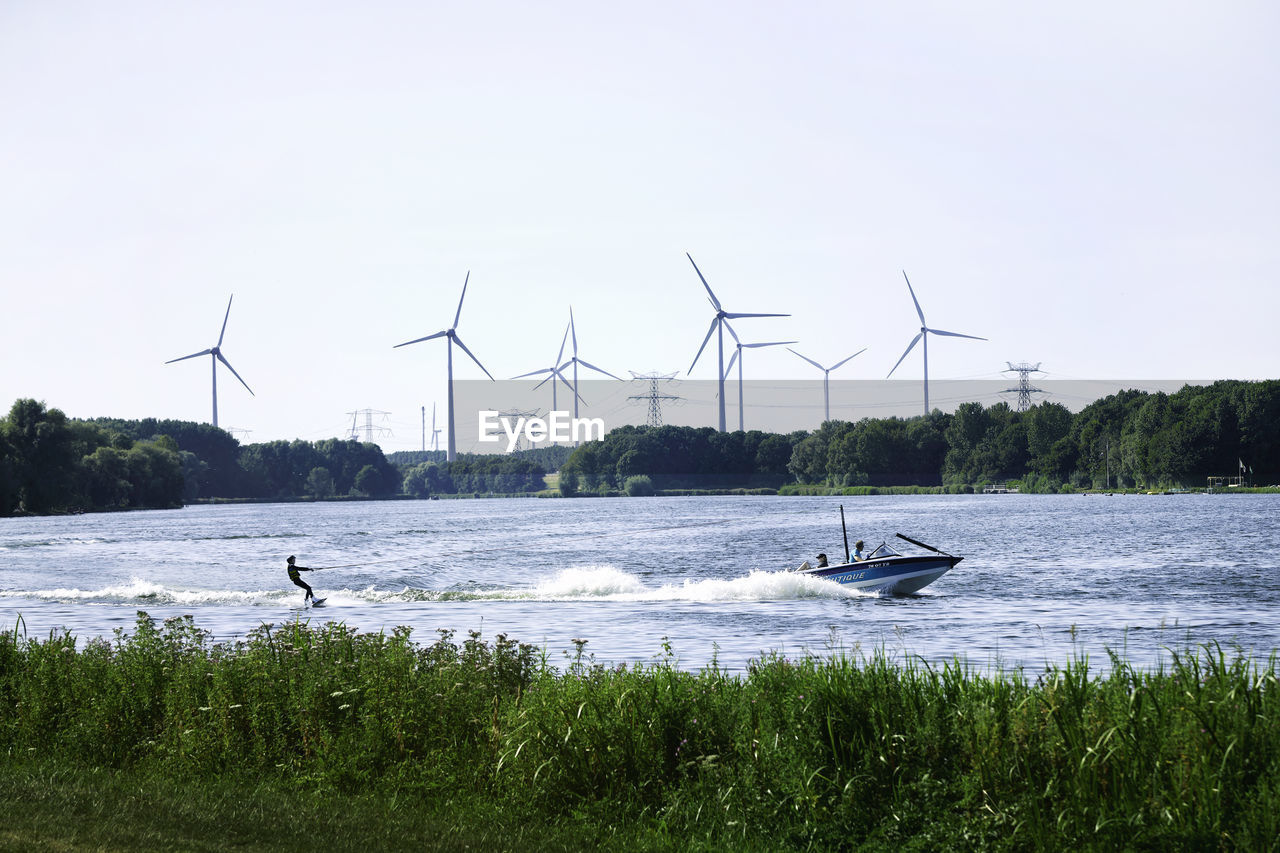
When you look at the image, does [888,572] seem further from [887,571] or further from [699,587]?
[699,587]

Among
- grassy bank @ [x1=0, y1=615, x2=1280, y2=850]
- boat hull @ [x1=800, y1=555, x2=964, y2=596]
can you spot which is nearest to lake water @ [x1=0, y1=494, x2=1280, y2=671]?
boat hull @ [x1=800, y1=555, x2=964, y2=596]

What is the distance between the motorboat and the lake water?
693 mm

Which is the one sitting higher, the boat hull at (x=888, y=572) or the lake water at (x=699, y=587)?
the boat hull at (x=888, y=572)

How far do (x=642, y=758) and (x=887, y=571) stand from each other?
38.1m

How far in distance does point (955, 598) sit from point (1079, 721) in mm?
41882

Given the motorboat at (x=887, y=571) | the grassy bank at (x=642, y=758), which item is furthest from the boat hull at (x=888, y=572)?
the grassy bank at (x=642, y=758)

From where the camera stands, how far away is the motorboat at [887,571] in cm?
4962

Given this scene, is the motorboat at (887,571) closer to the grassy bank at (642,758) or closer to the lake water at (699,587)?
the lake water at (699,587)

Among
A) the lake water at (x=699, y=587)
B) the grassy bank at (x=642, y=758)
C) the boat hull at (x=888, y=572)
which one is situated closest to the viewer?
the grassy bank at (x=642, y=758)

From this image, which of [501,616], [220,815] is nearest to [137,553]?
[501,616]

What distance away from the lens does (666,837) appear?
11602 millimetres

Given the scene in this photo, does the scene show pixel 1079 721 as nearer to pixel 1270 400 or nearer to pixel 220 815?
pixel 220 815

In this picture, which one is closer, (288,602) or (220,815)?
(220,815)

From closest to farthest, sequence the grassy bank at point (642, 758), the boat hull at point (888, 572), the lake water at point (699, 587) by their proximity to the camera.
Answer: the grassy bank at point (642, 758) < the lake water at point (699, 587) < the boat hull at point (888, 572)
